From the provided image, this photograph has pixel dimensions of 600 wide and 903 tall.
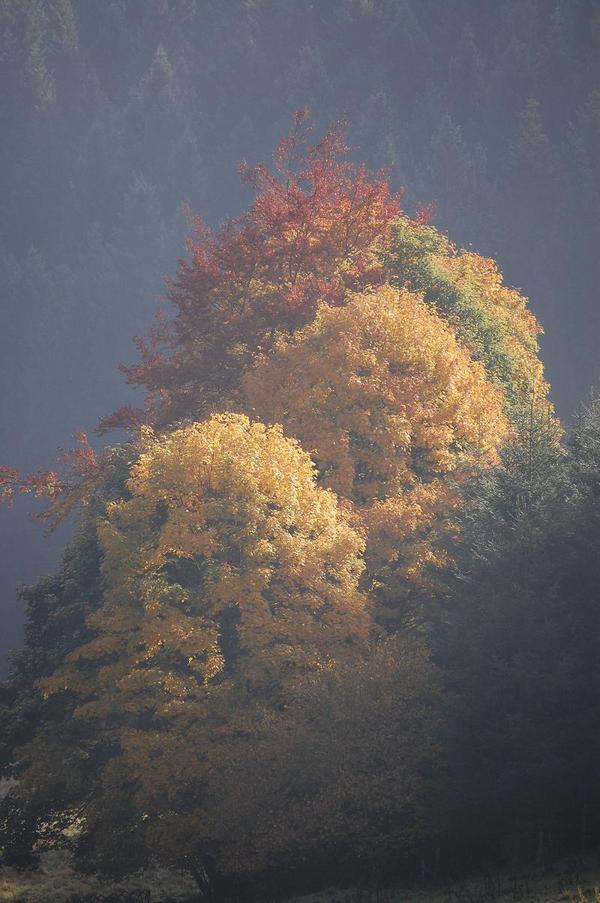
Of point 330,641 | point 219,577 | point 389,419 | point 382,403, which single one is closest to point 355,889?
point 330,641

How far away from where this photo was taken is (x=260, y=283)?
5447cm

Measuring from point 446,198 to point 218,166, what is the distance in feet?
196

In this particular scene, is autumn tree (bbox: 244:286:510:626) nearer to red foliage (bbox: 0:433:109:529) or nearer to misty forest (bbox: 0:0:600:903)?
misty forest (bbox: 0:0:600:903)

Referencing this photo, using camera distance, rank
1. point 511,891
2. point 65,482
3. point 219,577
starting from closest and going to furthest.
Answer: point 511,891 → point 219,577 → point 65,482

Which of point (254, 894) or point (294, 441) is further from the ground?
point (294, 441)

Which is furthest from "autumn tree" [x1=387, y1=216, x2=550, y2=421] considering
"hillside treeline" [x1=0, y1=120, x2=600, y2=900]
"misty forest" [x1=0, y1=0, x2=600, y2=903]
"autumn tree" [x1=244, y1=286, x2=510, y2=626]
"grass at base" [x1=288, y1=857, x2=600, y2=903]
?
"grass at base" [x1=288, y1=857, x2=600, y2=903]

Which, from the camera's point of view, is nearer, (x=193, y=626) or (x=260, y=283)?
(x=193, y=626)

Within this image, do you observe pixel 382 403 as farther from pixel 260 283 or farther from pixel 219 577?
pixel 260 283

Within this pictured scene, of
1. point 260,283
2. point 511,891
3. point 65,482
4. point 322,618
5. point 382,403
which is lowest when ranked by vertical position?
point 511,891

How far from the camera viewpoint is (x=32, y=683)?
38.3 m

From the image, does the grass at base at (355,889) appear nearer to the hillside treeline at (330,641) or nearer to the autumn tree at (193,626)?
the hillside treeline at (330,641)

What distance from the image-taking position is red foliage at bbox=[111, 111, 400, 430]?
165 feet

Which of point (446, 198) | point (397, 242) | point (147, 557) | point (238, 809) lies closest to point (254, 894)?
point (238, 809)

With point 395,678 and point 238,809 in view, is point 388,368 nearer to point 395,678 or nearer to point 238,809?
point 395,678
